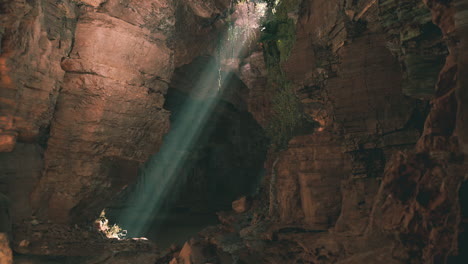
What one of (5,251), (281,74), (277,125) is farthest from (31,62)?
(277,125)

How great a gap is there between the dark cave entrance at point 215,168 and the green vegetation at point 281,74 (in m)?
5.53

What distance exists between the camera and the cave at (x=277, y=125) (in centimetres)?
280

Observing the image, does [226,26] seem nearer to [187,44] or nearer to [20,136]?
[187,44]

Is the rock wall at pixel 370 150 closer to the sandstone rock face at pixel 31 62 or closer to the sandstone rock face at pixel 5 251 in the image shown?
the sandstone rock face at pixel 5 251

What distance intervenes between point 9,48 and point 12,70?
1.31 ft

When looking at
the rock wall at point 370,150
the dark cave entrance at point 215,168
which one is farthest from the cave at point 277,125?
the dark cave entrance at point 215,168

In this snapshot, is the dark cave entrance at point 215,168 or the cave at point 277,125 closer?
the cave at point 277,125

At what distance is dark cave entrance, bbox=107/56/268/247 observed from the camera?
15.1 meters

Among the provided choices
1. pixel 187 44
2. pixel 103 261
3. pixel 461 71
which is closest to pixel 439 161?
pixel 461 71

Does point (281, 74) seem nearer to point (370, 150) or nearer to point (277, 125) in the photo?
point (277, 125)

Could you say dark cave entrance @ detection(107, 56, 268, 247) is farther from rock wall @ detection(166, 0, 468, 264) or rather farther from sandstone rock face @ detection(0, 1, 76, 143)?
sandstone rock face @ detection(0, 1, 76, 143)

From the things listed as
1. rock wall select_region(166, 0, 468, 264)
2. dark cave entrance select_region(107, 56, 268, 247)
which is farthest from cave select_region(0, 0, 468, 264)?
dark cave entrance select_region(107, 56, 268, 247)

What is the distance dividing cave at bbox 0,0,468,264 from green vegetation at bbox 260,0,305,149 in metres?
0.05

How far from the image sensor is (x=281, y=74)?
28.5 feet
